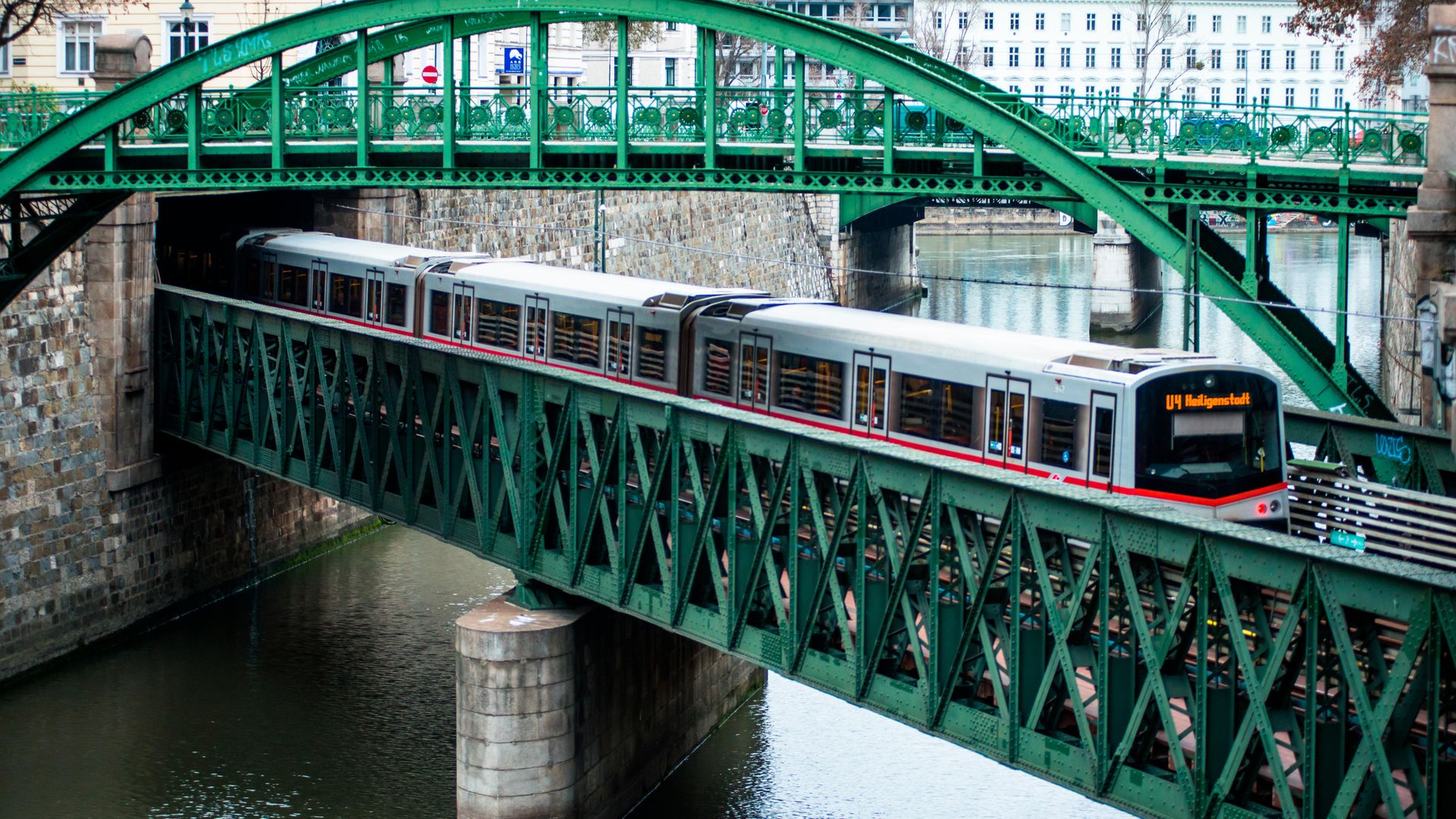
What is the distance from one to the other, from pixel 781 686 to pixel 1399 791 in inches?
625

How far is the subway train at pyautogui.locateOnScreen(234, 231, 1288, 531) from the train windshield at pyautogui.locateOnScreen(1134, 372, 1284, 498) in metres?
0.02

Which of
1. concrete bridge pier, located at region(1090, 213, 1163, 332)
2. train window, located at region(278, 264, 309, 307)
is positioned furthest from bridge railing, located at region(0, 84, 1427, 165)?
concrete bridge pier, located at region(1090, 213, 1163, 332)

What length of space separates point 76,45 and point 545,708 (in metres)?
33.9

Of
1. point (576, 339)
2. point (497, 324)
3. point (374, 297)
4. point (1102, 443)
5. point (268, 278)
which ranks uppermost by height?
point (268, 278)

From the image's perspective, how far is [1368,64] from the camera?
194ft

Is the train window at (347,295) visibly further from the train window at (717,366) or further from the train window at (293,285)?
the train window at (717,366)

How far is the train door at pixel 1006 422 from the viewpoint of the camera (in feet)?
81.0

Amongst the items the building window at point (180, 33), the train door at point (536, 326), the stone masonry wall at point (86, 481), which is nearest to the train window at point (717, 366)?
the train door at point (536, 326)

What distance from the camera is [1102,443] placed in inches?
930

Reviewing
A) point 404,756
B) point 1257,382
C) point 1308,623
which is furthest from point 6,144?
point 1308,623

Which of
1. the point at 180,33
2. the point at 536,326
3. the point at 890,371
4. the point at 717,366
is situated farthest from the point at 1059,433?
the point at 180,33

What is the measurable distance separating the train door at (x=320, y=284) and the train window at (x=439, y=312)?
352 centimetres

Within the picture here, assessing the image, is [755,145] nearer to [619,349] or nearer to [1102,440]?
[619,349]

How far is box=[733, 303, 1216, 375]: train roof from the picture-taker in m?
23.9
